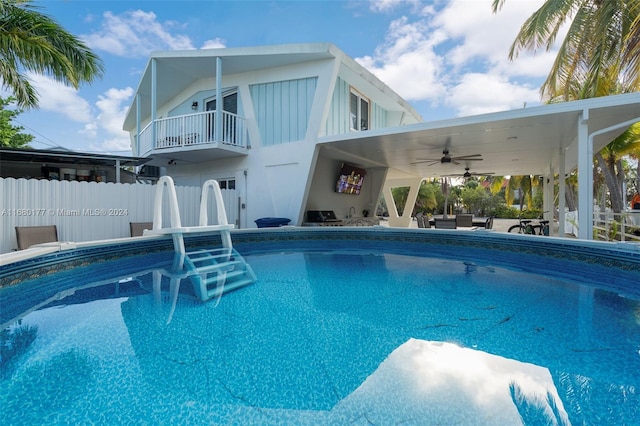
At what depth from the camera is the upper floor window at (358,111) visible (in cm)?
1156

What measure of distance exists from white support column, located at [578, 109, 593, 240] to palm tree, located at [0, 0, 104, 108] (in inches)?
455

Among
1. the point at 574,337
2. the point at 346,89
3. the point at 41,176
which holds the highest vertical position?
the point at 346,89

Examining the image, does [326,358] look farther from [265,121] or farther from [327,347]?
[265,121]

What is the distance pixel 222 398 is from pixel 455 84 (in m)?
16.9

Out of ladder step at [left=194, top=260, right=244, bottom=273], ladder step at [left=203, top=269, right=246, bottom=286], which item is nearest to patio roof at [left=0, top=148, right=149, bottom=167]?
ladder step at [left=194, top=260, right=244, bottom=273]

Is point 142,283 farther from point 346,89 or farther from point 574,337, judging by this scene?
point 346,89

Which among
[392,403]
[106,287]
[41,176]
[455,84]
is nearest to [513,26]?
[455,84]

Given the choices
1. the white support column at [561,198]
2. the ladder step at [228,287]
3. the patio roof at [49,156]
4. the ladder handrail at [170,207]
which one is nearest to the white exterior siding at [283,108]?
the patio roof at [49,156]

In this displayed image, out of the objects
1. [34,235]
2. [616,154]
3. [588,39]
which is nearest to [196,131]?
[34,235]

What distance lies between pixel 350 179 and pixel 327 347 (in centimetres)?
999

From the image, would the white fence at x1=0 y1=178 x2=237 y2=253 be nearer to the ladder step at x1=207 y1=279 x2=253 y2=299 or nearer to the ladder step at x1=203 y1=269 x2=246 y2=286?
the ladder step at x1=203 y1=269 x2=246 y2=286

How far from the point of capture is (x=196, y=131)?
1024 centimetres

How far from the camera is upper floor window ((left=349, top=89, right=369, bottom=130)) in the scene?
37.9ft

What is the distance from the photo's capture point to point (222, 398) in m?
2.10
